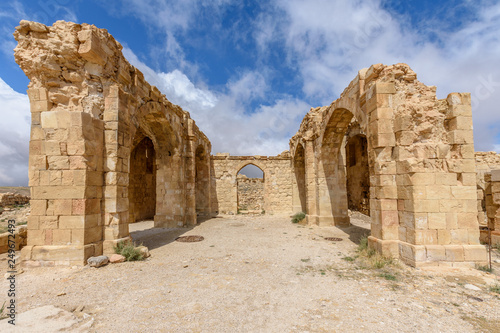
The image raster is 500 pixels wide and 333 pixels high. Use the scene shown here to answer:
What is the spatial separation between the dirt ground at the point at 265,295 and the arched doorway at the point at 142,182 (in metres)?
7.85

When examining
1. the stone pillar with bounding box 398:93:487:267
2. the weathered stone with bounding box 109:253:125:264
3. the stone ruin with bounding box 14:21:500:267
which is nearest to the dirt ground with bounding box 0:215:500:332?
the weathered stone with bounding box 109:253:125:264

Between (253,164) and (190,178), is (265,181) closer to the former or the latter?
(253,164)

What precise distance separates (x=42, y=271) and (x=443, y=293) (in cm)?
666

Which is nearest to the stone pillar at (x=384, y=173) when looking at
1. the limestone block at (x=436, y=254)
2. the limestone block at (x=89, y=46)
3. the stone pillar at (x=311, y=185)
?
the limestone block at (x=436, y=254)

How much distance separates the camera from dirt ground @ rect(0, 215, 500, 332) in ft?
8.58

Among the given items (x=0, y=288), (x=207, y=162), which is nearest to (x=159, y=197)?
(x=207, y=162)

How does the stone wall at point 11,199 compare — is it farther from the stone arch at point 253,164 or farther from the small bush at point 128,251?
the small bush at point 128,251

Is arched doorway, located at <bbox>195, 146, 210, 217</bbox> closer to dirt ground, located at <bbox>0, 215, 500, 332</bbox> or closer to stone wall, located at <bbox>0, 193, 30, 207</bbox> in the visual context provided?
dirt ground, located at <bbox>0, 215, 500, 332</bbox>

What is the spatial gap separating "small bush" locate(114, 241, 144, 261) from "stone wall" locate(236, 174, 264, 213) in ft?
46.7

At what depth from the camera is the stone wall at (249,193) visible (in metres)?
19.3

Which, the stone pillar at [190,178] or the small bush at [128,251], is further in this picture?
the stone pillar at [190,178]

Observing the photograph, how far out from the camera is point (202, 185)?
14.0 m

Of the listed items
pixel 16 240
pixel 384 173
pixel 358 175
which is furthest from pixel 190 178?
pixel 358 175

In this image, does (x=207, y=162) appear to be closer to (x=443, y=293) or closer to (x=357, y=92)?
(x=357, y=92)
